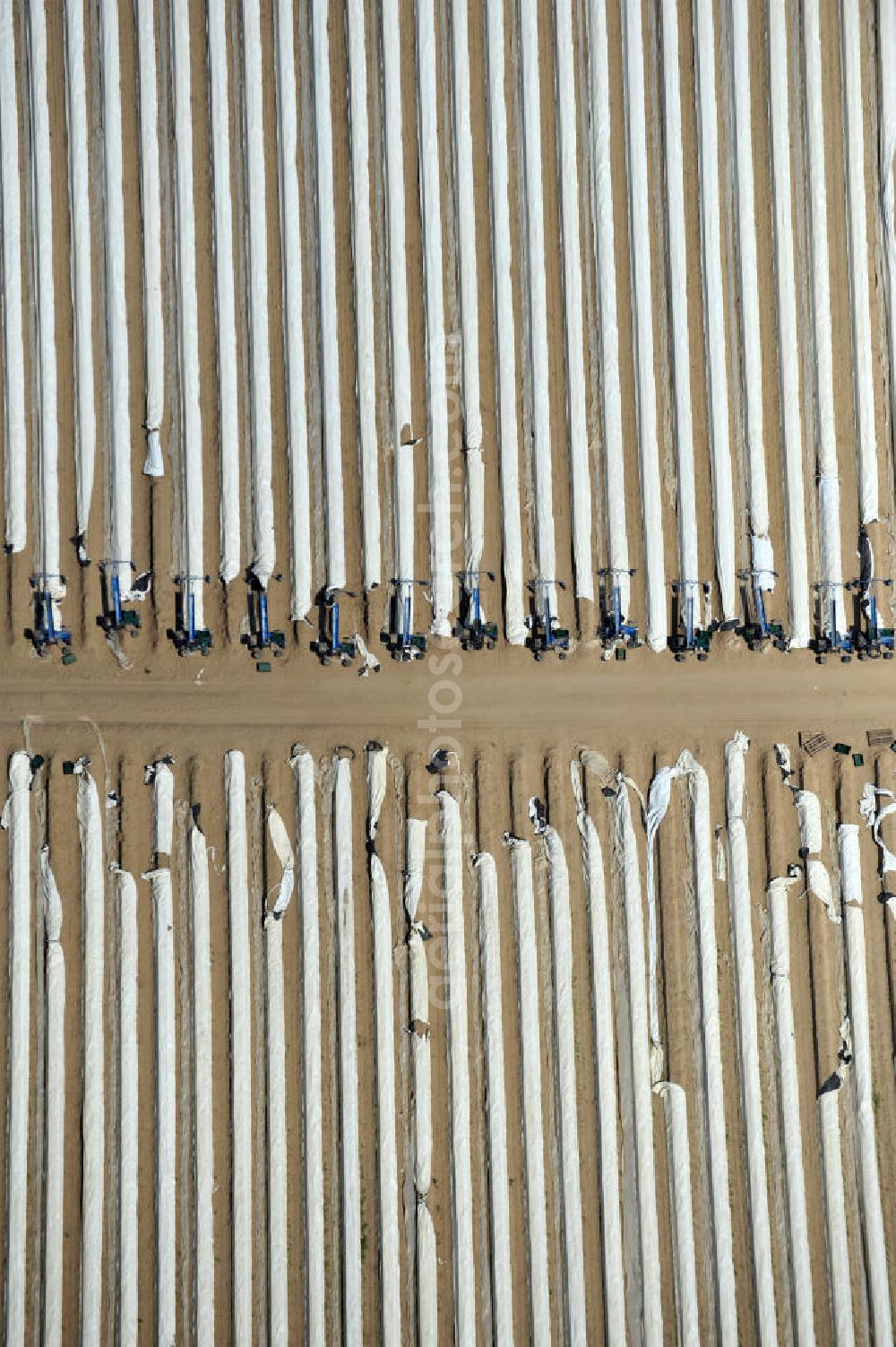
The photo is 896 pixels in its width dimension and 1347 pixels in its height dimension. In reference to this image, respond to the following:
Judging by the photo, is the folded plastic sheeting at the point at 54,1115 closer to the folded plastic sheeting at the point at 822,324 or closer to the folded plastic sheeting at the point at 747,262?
the folded plastic sheeting at the point at 747,262

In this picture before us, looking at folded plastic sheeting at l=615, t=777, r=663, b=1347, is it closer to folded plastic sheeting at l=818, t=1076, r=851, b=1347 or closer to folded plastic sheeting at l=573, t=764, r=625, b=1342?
folded plastic sheeting at l=573, t=764, r=625, b=1342

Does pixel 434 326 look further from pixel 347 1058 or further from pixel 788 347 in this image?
pixel 347 1058

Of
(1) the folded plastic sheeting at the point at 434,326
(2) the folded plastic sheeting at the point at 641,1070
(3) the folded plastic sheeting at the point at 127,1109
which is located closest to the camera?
(3) the folded plastic sheeting at the point at 127,1109

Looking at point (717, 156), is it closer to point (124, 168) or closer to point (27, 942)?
point (124, 168)

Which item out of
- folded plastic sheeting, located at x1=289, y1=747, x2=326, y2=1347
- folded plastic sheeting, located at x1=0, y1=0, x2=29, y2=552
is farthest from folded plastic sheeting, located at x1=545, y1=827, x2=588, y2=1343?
folded plastic sheeting, located at x1=0, y1=0, x2=29, y2=552

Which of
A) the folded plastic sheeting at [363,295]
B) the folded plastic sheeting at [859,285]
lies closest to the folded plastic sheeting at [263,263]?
the folded plastic sheeting at [363,295]
